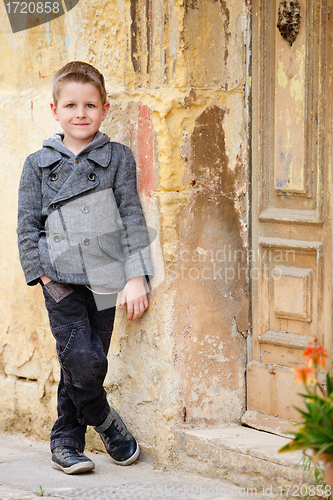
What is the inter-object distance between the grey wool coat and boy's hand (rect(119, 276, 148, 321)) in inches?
1.4

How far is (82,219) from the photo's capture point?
2.76 m

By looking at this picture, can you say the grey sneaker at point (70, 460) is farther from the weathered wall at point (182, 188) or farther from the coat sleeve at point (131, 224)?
the coat sleeve at point (131, 224)

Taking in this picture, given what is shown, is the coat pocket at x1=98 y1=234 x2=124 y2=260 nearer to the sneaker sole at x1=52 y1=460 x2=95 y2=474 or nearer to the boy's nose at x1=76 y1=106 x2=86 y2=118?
the boy's nose at x1=76 y1=106 x2=86 y2=118

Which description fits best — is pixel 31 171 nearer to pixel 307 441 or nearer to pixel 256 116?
pixel 256 116

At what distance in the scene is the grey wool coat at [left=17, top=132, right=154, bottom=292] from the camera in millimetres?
2740

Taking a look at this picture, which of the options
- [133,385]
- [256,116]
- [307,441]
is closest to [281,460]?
[307,441]

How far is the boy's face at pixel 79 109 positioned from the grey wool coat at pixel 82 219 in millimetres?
69

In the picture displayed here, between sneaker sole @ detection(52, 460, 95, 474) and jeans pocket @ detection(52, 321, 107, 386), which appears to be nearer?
jeans pocket @ detection(52, 321, 107, 386)

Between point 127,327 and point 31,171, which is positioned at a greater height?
point 31,171

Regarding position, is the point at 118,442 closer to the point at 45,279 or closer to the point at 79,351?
the point at 79,351

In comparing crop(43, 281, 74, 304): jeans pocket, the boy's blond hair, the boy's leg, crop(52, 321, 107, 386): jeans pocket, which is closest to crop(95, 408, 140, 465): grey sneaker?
the boy's leg

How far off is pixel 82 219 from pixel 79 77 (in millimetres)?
577

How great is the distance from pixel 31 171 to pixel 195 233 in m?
0.73

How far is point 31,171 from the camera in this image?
2.79 meters
